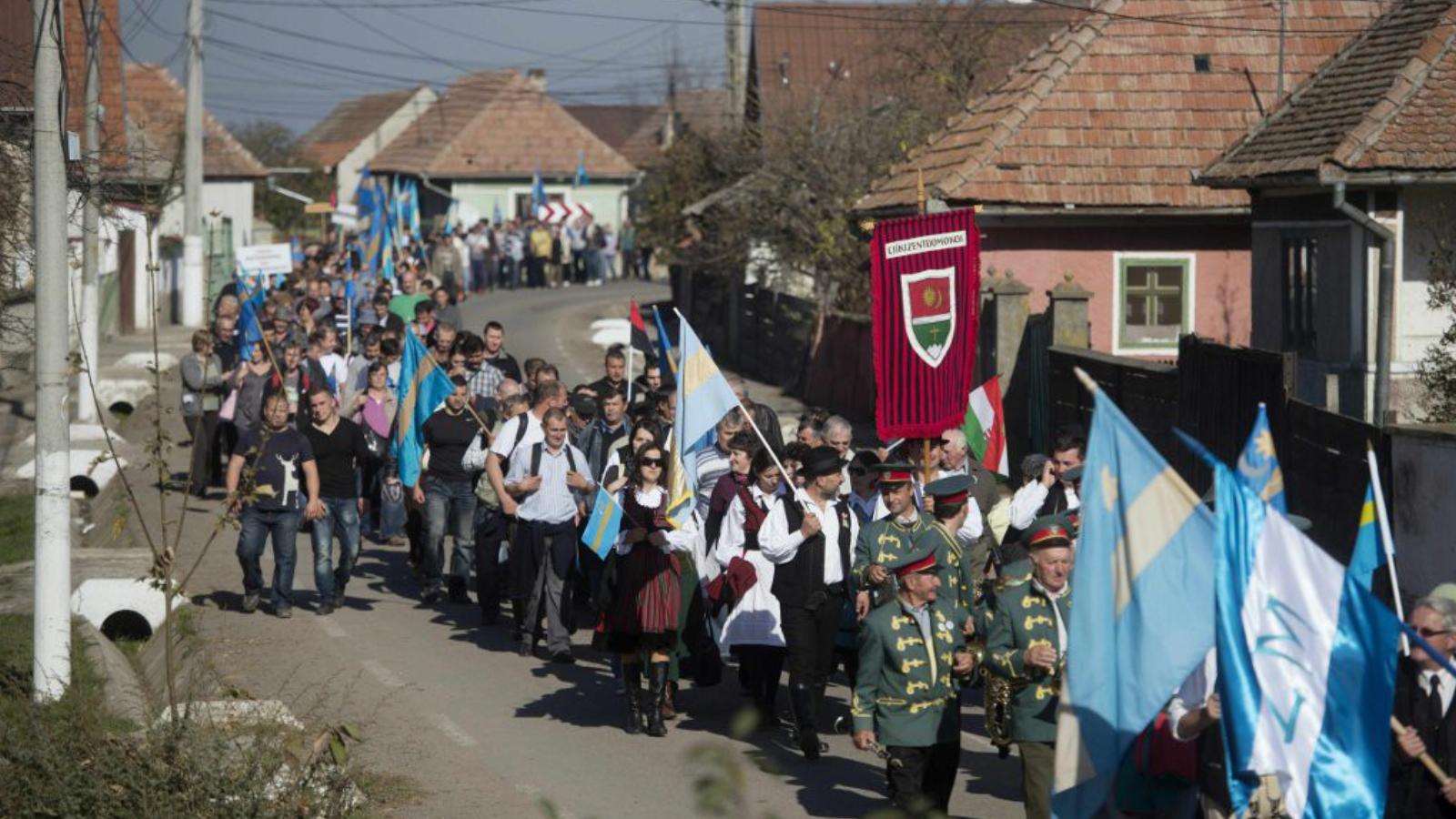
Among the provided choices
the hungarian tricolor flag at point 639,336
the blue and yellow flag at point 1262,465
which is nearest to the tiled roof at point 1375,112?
the hungarian tricolor flag at point 639,336

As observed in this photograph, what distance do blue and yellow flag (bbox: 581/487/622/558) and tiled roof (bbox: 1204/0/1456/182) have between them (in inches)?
365

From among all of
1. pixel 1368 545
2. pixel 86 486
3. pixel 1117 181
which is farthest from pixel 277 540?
pixel 1117 181

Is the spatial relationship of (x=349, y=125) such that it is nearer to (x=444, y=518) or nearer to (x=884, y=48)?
(x=884, y=48)

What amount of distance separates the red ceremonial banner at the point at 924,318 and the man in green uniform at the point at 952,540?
1.47 m

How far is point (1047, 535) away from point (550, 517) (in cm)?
651

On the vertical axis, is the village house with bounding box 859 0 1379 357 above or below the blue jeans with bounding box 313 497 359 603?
above

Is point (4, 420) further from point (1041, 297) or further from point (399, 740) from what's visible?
point (399, 740)

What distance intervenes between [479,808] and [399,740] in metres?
1.66

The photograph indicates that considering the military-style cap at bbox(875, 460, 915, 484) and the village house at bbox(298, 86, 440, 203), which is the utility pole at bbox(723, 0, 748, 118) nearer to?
the military-style cap at bbox(875, 460, 915, 484)

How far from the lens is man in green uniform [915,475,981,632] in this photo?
10234 millimetres

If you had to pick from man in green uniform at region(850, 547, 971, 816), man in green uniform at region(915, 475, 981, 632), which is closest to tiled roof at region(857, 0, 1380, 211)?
man in green uniform at region(915, 475, 981, 632)

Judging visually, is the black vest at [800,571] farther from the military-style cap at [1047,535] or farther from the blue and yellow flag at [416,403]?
the blue and yellow flag at [416,403]

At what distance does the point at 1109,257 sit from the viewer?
26.8 m

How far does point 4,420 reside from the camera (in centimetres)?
2819
